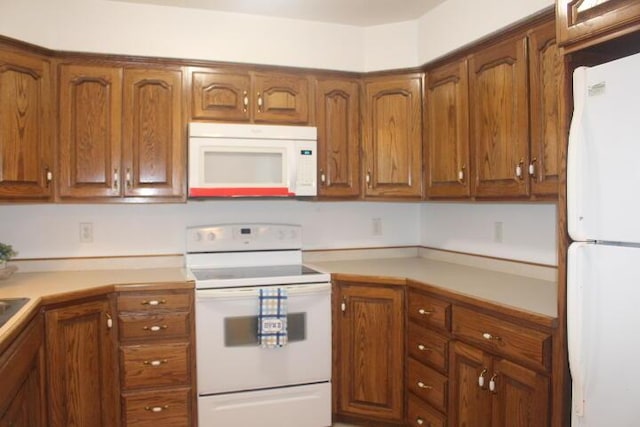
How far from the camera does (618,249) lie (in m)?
1.39

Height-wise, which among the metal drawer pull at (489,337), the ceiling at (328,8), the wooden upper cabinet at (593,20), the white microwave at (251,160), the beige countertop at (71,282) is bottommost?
the metal drawer pull at (489,337)

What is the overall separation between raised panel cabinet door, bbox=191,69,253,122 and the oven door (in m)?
0.98

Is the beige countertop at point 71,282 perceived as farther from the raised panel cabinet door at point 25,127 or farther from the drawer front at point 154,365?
the raised panel cabinet door at point 25,127

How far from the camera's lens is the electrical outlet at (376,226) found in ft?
11.3

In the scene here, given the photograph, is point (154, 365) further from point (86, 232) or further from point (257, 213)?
point (257, 213)

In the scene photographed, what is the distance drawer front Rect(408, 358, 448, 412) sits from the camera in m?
2.31

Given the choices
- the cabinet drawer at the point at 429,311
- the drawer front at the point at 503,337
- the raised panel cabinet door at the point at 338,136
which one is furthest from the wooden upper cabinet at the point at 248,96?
the drawer front at the point at 503,337

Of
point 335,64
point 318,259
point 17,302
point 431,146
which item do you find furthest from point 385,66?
point 17,302

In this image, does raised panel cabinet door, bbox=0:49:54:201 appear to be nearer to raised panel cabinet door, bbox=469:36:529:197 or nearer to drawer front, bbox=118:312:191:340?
drawer front, bbox=118:312:191:340

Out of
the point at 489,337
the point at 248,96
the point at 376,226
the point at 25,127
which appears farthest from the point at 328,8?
the point at 489,337

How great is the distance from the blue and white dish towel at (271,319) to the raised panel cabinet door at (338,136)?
2.38 feet

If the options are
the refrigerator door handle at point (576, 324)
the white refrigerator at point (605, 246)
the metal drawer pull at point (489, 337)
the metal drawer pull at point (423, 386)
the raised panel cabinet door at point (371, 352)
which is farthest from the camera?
the raised panel cabinet door at point (371, 352)

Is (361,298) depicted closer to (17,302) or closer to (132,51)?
(17,302)

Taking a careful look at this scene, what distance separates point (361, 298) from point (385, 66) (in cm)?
140
